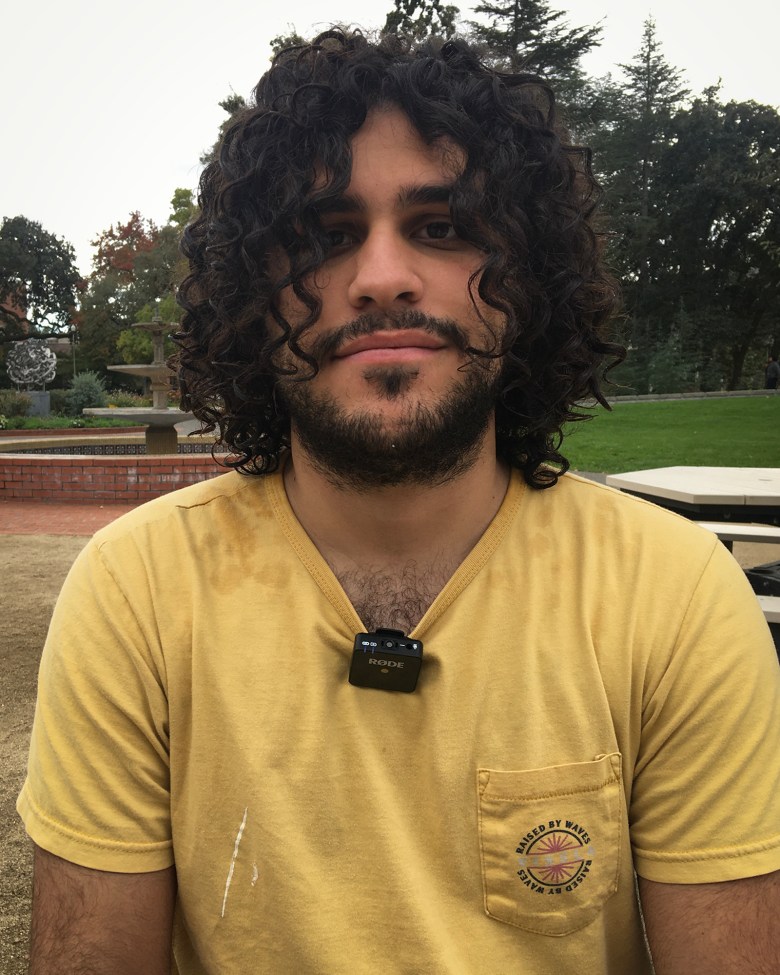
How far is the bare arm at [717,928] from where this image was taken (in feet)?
4.00

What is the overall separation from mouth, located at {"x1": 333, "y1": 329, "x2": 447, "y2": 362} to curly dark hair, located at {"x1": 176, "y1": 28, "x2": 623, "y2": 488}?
9 centimetres

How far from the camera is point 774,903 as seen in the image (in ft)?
4.11

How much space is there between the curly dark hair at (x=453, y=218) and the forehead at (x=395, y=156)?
0.7 inches

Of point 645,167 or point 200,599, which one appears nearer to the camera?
point 200,599

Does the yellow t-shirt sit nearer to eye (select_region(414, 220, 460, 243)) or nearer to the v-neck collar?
the v-neck collar

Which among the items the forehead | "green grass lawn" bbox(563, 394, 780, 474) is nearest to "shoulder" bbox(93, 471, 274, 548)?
the forehead

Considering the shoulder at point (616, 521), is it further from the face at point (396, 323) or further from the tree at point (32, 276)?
the tree at point (32, 276)

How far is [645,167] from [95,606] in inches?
1721

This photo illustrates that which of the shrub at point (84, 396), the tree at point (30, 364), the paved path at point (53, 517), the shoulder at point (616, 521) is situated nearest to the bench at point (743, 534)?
the shoulder at point (616, 521)

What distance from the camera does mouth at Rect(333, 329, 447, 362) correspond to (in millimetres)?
1538

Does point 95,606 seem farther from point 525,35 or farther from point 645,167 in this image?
point 645,167

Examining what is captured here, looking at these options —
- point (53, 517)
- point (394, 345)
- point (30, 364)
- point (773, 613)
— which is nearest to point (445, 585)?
point (394, 345)

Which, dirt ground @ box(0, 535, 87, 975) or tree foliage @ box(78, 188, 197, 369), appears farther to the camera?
tree foliage @ box(78, 188, 197, 369)

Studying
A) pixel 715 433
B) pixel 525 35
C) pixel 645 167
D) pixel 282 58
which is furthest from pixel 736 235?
pixel 282 58
